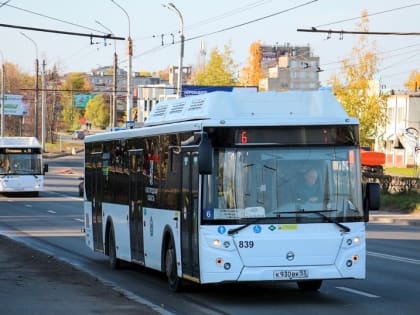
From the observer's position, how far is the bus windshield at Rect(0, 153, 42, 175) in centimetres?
5278

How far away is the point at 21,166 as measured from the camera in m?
53.0

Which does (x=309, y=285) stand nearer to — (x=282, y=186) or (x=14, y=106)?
(x=282, y=186)

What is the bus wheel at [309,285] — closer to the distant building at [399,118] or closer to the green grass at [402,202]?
the green grass at [402,202]

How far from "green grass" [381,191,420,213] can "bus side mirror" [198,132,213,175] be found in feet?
99.5

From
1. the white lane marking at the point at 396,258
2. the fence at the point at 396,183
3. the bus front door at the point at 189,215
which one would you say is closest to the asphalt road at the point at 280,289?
the white lane marking at the point at 396,258

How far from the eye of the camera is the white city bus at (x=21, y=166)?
172 feet

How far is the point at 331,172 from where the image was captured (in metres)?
13.7

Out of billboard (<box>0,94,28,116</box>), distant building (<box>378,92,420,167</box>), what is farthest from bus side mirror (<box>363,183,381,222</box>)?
billboard (<box>0,94,28,116</box>)

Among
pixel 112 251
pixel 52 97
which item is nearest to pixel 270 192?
pixel 112 251

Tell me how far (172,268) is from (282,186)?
8.44ft

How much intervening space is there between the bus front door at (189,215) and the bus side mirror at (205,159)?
0.76 metres

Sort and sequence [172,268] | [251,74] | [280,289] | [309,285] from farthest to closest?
1. [251,74]
2. [280,289]
3. [309,285]
4. [172,268]

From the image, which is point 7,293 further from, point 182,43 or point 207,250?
point 182,43

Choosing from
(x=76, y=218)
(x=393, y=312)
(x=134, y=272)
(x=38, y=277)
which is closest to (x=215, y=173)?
(x=393, y=312)
